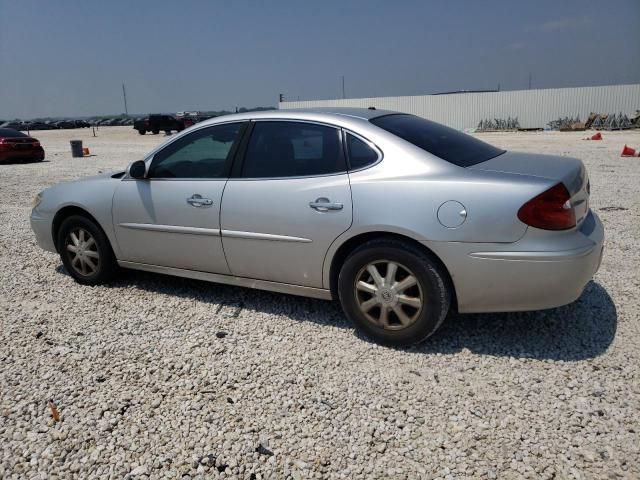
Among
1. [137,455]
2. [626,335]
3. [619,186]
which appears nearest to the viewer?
[137,455]

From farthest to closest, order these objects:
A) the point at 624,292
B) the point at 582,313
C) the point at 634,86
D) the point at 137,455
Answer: the point at 634,86
the point at 624,292
the point at 582,313
the point at 137,455

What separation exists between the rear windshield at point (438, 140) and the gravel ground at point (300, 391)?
4.01ft

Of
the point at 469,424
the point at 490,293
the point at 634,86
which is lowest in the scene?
the point at 469,424

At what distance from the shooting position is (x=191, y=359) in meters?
3.48

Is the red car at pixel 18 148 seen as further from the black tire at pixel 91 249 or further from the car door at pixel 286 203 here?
the car door at pixel 286 203

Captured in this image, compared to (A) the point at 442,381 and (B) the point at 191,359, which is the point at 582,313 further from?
(B) the point at 191,359

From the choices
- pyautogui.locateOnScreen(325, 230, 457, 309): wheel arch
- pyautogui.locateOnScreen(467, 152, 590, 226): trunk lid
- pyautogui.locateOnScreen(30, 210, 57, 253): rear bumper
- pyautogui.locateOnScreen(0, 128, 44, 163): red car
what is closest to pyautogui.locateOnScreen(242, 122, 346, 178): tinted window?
pyautogui.locateOnScreen(325, 230, 457, 309): wheel arch

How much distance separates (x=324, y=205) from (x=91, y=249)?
2542 millimetres

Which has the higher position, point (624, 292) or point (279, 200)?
point (279, 200)

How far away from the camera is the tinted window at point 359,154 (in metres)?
3.50

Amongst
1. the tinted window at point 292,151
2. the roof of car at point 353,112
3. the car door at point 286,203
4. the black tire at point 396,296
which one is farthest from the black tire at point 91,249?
the black tire at point 396,296

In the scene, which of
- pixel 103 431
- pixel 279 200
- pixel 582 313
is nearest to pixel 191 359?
pixel 103 431

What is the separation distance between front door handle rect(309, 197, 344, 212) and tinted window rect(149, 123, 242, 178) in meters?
0.91

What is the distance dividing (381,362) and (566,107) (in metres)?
35.4
